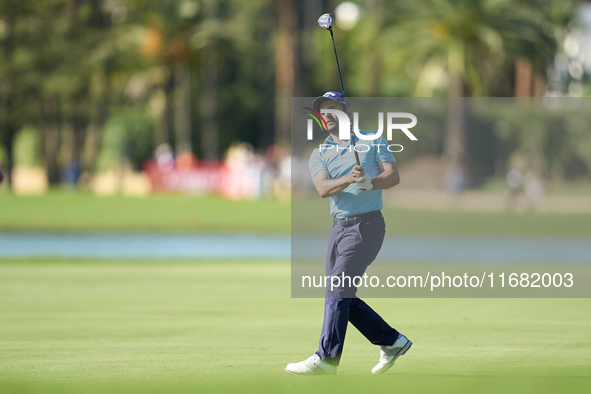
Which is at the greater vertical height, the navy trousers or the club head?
the club head

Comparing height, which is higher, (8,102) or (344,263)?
(8,102)

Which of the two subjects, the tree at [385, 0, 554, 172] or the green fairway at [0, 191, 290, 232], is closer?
the green fairway at [0, 191, 290, 232]

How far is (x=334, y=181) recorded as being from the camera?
26.1 ft

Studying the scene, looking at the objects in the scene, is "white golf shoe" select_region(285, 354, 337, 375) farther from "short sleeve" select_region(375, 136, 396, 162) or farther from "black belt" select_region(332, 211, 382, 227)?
"short sleeve" select_region(375, 136, 396, 162)

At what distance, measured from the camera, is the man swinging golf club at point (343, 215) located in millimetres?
7918

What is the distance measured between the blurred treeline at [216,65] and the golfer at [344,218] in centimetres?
2826

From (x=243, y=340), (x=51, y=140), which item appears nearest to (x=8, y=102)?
(x=51, y=140)

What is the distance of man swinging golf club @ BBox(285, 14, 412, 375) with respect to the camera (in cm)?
792

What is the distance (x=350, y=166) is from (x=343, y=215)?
1.23 ft

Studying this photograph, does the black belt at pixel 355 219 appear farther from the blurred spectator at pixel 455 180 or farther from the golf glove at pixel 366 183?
the blurred spectator at pixel 455 180

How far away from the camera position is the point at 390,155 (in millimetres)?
8039

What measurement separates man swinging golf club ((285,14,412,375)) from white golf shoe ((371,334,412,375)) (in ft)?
1.29

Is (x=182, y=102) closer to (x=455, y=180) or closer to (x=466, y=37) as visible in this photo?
(x=466, y=37)

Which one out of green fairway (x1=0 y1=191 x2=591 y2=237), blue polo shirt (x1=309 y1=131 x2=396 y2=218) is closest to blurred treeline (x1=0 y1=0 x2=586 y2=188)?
green fairway (x1=0 y1=191 x2=591 y2=237)
